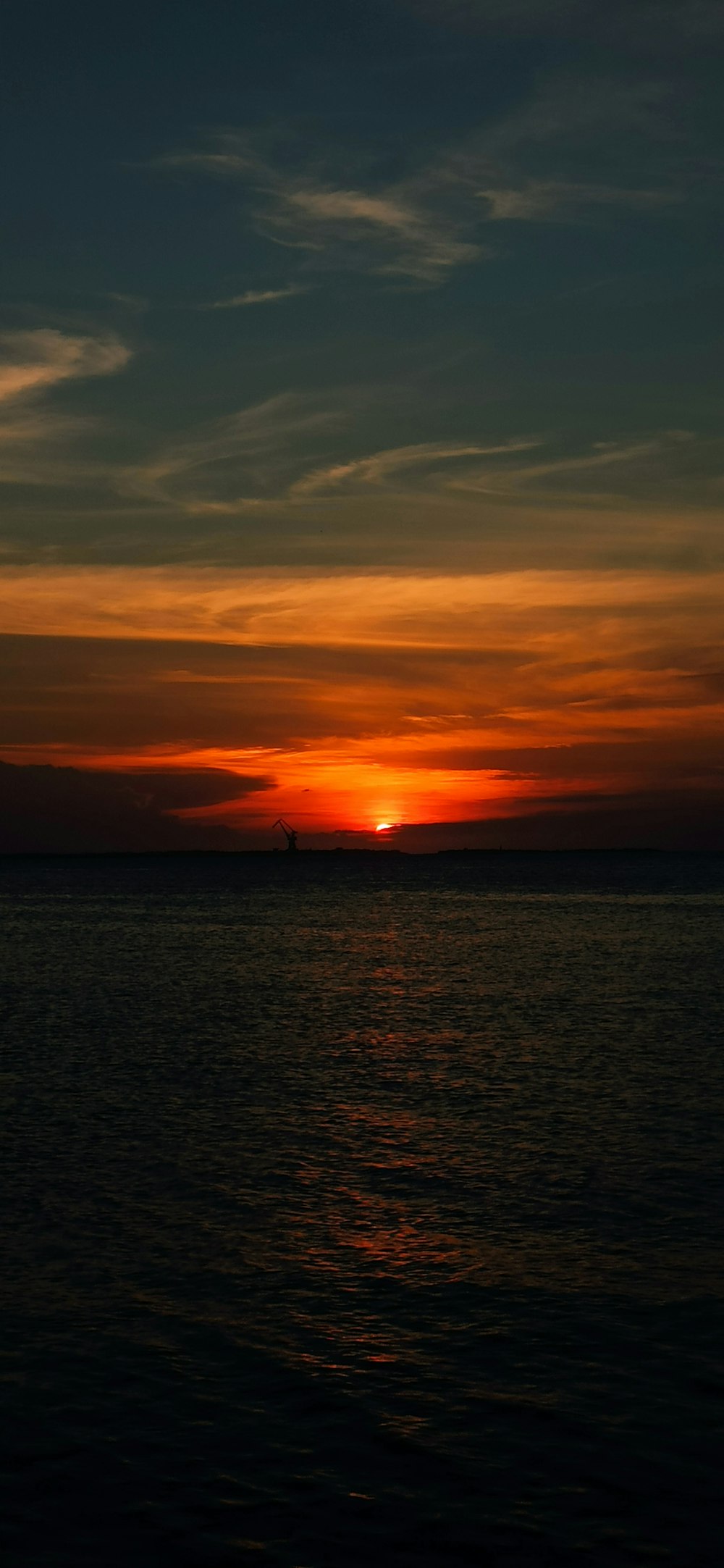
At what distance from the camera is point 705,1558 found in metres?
14.0

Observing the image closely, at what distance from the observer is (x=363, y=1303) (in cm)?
2162

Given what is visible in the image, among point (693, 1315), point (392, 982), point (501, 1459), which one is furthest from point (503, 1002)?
point (501, 1459)

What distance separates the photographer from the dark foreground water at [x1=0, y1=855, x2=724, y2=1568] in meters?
15.1

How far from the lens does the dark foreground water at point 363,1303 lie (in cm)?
1509

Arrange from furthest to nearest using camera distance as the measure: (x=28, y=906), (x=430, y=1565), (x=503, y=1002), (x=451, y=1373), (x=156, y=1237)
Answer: (x=28, y=906), (x=503, y=1002), (x=156, y=1237), (x=451, y=1373), (x=430, y=1565)

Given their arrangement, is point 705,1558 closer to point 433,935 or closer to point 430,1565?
point 430,1565

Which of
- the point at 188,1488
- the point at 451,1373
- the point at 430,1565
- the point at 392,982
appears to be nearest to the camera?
the point at 430,1565

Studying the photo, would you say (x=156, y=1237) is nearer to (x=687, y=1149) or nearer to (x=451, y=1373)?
(x=451, y=1373)

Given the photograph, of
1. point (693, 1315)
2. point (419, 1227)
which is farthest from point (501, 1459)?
point (419, 1227)

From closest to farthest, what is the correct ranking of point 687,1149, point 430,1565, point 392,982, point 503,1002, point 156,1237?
point 430,1565 → point 156,1237 → point 687,1149 → point 503,1002 → point 392,982

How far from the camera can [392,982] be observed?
78562mm

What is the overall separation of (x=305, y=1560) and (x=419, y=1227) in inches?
466

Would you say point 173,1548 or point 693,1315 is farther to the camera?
point 693,1315

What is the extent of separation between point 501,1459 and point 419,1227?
9.53 m
